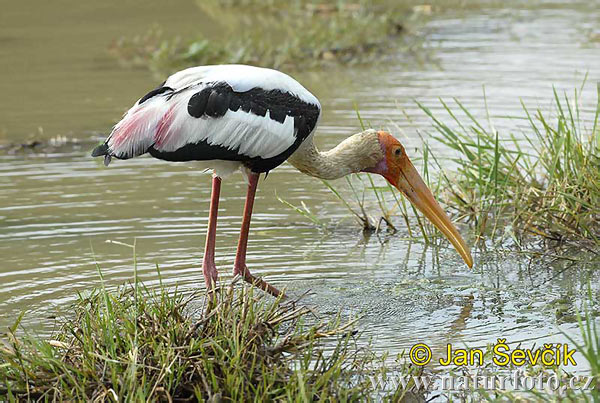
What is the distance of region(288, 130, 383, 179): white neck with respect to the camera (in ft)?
18.1

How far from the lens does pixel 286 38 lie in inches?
498

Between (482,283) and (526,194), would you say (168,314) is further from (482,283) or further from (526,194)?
(526,194)

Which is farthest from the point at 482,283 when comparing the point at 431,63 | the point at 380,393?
the point at 431,63

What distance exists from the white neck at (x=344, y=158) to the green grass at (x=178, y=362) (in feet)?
5.22

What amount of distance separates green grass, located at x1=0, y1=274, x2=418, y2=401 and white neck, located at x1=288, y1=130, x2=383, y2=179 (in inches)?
62.6

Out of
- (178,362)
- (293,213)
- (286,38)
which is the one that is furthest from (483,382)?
(286,38)

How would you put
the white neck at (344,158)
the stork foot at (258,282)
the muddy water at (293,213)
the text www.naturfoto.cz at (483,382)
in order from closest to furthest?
the text www.naturfoto.cz at (483,382) → the stork foot at (258,282) → the muddy water at (293,213) → the white neck at (344,158)

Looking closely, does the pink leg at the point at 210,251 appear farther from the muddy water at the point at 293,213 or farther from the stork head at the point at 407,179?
the stork head at the point at 407,179

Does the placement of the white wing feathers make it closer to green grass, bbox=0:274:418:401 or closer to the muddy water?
the muddy water

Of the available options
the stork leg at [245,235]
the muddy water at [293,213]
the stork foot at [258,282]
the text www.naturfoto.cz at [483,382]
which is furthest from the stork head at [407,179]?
the text www.naturfoto.cz at [483,382]

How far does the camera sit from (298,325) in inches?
159

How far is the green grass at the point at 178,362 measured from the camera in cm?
368

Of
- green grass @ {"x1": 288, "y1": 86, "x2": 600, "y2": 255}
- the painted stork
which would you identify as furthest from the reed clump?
the painted stork

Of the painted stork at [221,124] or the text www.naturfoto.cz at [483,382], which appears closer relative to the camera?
the text www.naturfoto.cz at [483,382]
